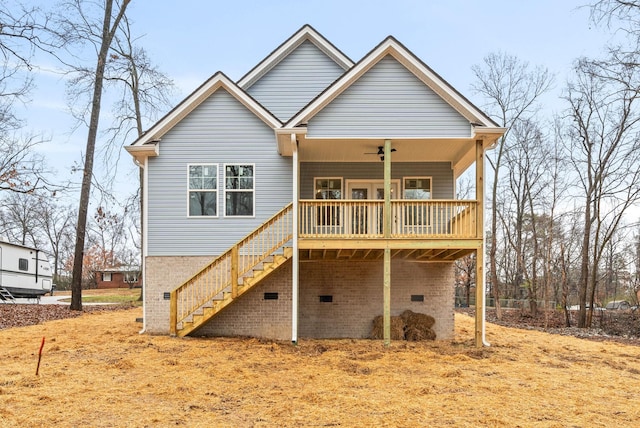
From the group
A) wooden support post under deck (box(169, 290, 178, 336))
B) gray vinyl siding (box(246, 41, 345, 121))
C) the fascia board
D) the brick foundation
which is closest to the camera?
wooden support post under deck (box(169, 290, 178, 336))

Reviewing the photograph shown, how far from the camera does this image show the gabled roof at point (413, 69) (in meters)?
13.3

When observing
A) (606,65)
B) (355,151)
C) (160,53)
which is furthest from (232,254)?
(160,53)

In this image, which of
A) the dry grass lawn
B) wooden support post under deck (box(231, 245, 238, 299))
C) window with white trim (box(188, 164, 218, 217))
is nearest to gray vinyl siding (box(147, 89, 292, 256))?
window with white trim (box(188, 164, 218, 217))

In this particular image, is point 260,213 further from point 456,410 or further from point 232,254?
point 456,410

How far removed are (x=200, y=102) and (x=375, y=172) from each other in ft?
18.9

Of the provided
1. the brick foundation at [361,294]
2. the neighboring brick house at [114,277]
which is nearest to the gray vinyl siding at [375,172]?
the brick foundation at [361,294]

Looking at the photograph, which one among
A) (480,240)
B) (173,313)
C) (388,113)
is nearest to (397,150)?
(388,113)

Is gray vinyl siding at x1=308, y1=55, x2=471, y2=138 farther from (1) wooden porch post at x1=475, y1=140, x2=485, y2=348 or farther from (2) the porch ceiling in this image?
(1) wooden porch post at x1=475, y1=140, x2=485, y2=348

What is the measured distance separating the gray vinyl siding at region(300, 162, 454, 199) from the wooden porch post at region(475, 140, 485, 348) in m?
2.38

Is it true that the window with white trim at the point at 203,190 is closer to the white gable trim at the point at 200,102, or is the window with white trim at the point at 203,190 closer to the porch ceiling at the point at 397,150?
the white gable trim at the point at 200,102

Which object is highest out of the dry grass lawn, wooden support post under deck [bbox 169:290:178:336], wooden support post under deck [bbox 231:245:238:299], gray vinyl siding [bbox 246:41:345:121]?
gray vinyl siding [bbox 246:41:345:121]

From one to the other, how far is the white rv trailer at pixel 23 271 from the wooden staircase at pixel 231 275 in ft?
47.4

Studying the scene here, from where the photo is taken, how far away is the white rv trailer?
24319 mm

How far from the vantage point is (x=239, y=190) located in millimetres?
15273
